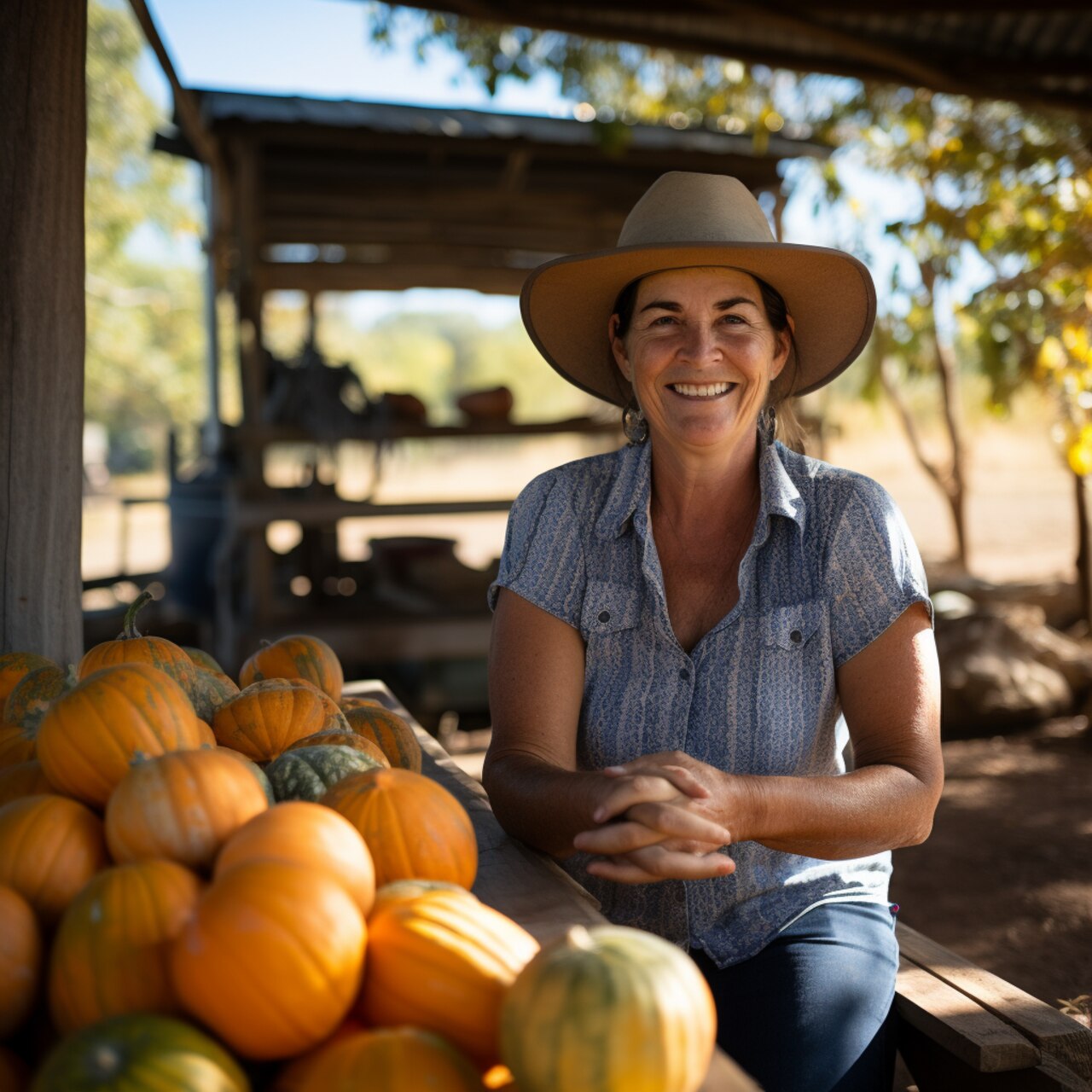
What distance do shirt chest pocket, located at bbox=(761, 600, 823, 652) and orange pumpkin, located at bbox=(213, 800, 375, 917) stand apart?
3.74 ft

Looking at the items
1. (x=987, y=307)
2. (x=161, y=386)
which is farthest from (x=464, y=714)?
(x=161, y=386)

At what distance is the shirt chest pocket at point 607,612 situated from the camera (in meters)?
2.20

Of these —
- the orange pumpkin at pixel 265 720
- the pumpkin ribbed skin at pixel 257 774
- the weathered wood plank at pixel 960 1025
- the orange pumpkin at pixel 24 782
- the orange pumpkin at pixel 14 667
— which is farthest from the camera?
the orange pumpkin at pixel 14 667

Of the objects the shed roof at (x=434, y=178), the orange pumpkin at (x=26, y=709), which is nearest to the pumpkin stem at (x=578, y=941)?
the orange pumpkin at (x=26, y=709)

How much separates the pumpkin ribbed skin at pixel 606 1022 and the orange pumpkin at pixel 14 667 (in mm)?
1265

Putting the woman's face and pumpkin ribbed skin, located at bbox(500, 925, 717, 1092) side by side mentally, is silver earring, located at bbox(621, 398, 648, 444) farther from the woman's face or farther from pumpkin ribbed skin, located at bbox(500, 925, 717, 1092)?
pumpkin ribbed skin, located at bbox(500, 925, 717, 1092)

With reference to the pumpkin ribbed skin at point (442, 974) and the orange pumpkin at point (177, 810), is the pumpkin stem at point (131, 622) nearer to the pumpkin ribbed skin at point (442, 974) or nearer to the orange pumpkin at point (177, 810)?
the orange pumpkin at point (177, 810)

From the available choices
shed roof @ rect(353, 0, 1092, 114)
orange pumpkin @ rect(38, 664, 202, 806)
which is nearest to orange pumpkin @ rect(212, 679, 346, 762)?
orange pumpkin @ rect(38, 664, 202, 806)

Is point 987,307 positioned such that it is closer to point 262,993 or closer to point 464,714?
point 464,714

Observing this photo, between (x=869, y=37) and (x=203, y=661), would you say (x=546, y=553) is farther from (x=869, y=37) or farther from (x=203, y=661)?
(x=869, y=37)

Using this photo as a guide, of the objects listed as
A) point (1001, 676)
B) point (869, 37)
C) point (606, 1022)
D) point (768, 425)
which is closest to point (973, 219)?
point (869, 37)

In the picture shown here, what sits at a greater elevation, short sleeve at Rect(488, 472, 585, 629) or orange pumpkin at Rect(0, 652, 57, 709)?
short sleeve at Rect(488, 472, 585, 629)

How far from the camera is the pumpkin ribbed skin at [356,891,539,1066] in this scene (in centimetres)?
100

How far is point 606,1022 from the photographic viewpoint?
90 centimetres
